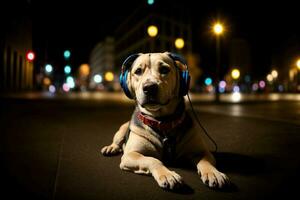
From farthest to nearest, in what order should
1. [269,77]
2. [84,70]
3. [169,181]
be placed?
[84,70], [269,77], [169,181]

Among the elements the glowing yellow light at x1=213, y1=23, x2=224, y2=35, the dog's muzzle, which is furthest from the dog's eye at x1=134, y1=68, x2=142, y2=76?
the glowing yellow light at x1=213, y1=23, x2=224, y2=35

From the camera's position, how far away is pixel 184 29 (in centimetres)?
8869

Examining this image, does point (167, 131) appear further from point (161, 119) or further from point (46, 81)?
point (46, 81)

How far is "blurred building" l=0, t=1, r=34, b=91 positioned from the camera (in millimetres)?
33844

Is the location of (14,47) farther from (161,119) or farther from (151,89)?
(151,89)

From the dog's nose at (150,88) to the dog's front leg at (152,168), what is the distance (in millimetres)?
688

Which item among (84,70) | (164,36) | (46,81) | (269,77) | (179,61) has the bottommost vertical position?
(179,61)

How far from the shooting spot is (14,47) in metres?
39.7

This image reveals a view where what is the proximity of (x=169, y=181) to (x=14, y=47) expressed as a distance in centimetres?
4002

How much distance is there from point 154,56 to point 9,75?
119ft

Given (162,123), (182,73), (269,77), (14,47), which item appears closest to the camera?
(162,123)

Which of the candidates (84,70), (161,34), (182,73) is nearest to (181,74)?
(182,73)

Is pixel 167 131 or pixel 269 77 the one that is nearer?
pixel 167 131

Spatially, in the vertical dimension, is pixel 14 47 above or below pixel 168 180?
above
